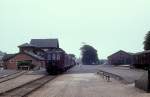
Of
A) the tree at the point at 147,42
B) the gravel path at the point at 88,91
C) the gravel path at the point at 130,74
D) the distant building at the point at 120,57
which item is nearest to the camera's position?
the gravel path at the point at 88,91

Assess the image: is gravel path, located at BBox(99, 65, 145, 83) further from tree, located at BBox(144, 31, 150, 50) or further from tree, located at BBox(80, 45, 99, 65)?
tree, located at BBox(80, 45, 99, 65)

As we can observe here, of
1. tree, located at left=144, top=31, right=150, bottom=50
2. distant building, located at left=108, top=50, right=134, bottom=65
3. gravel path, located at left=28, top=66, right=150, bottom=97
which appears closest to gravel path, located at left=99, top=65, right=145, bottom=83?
gravel path, located at left=28, top=66, right=150, bottom=97

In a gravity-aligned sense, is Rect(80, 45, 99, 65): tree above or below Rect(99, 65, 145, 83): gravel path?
above

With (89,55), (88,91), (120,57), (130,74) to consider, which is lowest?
(88,91)

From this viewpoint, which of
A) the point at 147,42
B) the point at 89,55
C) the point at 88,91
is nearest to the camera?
the point at 88,91

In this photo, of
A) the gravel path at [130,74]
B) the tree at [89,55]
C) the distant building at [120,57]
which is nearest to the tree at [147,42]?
the gravel path at [130,74]

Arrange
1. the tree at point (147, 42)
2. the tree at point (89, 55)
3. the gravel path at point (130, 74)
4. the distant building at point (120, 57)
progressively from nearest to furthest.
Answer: the gravel path at point (130, 74) < the tree at point (147, 42) < the distant building at point (120, 57) < the tree at point (89, 55)

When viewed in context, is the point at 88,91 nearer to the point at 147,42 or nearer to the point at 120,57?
the point at 147,42

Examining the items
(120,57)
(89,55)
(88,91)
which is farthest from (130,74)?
(89,55)

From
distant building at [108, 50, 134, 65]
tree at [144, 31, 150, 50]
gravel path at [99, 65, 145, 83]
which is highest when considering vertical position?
tree at [144, 31, 150, 50]

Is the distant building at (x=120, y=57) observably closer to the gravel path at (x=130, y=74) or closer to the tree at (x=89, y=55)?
the tree at (x=89, y=55)

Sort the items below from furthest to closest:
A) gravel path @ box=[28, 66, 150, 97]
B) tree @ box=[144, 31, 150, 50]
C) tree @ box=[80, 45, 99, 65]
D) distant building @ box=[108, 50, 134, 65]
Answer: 1. tree @ box=[80, 45, 99, 65]
2. distant building @ box=[108, 50, 134, 65]
3. tree @ box=[144, 31, 150, 50]
4. gravel path @ box=[28, 66, 150, 97]

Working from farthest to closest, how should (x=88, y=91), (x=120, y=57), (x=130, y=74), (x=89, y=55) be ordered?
(x=89, y=55) → (x=120, y=57) → (x=130, y=74) → (x=88, y=91)

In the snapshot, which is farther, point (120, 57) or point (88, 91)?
point (120, 57)
